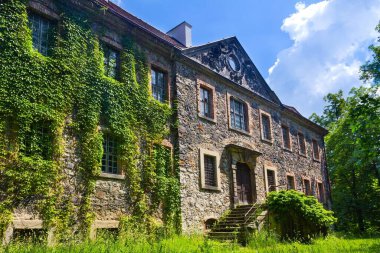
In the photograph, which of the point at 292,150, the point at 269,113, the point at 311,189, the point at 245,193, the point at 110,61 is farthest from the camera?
the point at 311,189

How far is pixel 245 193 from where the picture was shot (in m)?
17.3

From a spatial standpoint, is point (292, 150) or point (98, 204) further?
point (292, 150)

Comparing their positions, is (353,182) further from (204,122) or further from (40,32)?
(40,32)

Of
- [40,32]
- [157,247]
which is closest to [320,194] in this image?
[157,247]

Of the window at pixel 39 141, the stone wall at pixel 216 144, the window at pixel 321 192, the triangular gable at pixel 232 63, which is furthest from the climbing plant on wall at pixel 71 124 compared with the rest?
the window at pixel 321 192

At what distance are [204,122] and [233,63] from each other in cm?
468

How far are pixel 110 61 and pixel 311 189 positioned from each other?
1751 cm

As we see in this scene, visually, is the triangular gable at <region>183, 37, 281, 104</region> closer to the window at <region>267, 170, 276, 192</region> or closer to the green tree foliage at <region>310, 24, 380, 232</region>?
the window at <region>267, 170, 276, 192</region>

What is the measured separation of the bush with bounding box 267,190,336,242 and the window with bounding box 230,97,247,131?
450 centimetres

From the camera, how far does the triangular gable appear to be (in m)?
16.6

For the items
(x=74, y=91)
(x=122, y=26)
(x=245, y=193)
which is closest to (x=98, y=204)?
(x=74, y=91)

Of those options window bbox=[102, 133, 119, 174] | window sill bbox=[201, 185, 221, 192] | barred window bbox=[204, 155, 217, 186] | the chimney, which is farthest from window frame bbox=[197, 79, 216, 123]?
window bbox=[102, 133, 119, 174]

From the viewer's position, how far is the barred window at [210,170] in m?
15.3

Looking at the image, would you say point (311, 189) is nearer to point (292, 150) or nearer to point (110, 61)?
point (292, 150)
